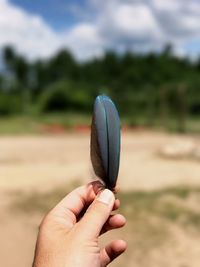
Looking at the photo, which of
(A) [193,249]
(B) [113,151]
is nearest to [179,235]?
(A) [193,249]

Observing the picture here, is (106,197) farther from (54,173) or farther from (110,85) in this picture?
(110,85)

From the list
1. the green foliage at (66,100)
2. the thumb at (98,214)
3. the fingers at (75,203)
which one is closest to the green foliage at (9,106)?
the green foliage at (66,100)

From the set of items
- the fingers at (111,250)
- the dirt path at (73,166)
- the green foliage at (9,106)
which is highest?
the fingers at (111,250)

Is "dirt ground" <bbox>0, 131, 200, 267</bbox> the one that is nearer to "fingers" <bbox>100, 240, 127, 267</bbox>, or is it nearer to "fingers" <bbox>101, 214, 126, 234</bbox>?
"fingers" <bbox>100, 240, 127, 267</bbox>

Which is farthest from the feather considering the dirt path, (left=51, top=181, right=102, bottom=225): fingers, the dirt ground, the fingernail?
the dirt path

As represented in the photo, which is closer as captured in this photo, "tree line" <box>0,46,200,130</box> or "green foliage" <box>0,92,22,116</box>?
"tree line" <box>0,46,200,130</box>

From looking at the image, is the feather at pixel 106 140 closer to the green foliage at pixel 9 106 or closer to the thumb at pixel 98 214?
the thumb at pixel 98 214

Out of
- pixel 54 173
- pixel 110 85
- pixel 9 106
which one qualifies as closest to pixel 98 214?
pixel 54 173

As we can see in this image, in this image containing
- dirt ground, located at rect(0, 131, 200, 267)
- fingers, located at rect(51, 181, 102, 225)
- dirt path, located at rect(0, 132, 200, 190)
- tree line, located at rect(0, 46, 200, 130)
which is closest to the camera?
fingers, located at rect(51, 181, 102, 225)

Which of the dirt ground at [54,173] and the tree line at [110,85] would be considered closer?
the dirt ground at [54,173]
